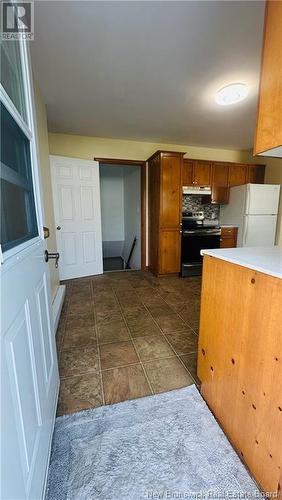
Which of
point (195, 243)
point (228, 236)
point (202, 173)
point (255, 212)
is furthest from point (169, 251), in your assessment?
point (255, 212)

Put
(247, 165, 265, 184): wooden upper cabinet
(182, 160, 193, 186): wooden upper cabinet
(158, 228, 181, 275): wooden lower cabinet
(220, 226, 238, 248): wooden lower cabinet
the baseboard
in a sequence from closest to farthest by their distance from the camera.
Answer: the baseboard < (158, 228, 181, 275): wooden lower cabinet < (182, 160, 193, 186): wooden upper cabinet < (220, 226, 238, 248): wooden lower cabinet < (247, 165, 265, 184): wooden upper cabinet

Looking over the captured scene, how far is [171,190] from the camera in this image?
11.7 feet

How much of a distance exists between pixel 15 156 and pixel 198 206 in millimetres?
4085

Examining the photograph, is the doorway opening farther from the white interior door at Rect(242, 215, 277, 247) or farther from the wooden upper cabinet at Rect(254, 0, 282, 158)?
the wooden upper cabinet at Rect(254, 0, 282, 158)

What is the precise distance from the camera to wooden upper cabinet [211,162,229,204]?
418 cm

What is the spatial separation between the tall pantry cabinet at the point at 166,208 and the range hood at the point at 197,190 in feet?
1.52

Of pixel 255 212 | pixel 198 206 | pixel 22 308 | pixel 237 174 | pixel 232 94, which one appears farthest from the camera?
pixel 198 206

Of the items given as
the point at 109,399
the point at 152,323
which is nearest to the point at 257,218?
the point at 152,323

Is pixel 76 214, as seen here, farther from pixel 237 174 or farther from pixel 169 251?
pixel 237 174

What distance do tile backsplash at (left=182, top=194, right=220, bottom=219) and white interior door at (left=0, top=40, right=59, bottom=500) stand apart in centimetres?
364

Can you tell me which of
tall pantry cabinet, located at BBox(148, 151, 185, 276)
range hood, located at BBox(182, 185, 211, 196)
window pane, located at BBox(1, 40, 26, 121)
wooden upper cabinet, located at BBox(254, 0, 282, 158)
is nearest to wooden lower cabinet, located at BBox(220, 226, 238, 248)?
range hood, located at BBox(182, 185, 211, 196)

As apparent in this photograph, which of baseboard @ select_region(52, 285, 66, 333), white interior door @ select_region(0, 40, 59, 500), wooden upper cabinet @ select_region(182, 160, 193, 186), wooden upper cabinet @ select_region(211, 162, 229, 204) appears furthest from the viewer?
wooden upper cabinet @ select_region(211, 162, 229, 204)

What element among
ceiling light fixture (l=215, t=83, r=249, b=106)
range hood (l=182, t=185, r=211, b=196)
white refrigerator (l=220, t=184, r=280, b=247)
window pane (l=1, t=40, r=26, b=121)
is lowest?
white refrigerator (l=220, t=184, r=280, b=247)

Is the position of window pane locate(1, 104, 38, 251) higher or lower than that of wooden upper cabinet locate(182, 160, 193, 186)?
lower
